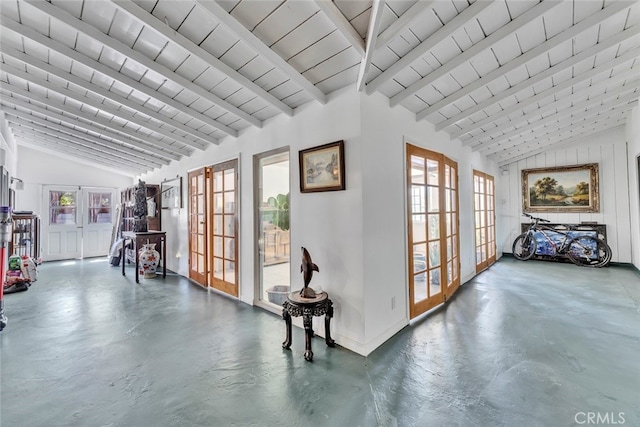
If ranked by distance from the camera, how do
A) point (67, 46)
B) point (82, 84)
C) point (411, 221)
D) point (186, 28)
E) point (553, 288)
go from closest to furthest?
point (186, 28), point (67, 46), point (82, 84), point (411, 221), point (553, 288)

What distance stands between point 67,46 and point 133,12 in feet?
3.24

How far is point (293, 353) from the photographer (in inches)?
91.0

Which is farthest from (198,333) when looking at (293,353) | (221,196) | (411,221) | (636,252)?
(636,252)

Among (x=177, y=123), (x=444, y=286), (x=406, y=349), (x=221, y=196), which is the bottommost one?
(x=406, y=349)

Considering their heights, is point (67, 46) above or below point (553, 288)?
above

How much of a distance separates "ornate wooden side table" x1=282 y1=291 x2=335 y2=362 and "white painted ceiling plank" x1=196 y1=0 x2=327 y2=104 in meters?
1.81

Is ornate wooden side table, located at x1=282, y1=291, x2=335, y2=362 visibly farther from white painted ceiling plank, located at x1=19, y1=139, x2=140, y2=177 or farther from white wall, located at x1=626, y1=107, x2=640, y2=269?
white painted ceiling plank, located at x1=19, y1=139, x2=140, y2=177

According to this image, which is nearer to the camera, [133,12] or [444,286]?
[133,12]

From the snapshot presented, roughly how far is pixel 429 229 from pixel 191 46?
294 centimetres

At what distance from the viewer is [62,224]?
6.97 m

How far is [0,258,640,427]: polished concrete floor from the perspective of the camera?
1621 millimetres

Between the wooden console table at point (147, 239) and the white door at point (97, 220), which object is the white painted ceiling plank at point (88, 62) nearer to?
the wooden console table at point (147, 239)

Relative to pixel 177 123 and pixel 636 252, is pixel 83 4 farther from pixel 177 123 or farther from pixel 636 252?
pixel 636 252

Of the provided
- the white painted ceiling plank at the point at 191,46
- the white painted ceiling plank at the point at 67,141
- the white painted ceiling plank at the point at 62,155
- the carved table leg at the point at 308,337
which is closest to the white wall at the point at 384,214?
the carved table leg at the point at 308,337
